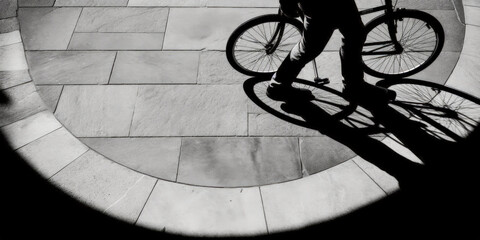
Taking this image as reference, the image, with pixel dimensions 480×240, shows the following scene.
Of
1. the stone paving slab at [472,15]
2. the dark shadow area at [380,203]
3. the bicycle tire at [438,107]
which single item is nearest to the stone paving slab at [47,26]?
the dark shadow area at [380,203]

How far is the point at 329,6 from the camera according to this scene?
2.35 m

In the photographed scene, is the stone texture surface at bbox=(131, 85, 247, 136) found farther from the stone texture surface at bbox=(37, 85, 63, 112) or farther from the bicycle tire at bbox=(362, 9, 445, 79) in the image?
the bicycle tire at bbox=(362, 9, 445, 79)

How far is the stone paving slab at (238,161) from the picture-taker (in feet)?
9.45

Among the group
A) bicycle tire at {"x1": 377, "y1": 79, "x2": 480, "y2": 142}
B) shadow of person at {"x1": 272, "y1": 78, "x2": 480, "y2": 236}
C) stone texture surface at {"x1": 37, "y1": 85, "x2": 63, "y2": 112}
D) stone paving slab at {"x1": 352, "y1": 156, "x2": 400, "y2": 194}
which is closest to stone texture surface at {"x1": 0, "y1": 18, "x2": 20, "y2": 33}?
stone texture surface at {"x1": 37, "y1": 85, "x2": 63, "y2": 112}

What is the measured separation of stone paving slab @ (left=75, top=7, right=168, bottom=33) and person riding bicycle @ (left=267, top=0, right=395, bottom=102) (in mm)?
1971

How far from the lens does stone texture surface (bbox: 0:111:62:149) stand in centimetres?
313

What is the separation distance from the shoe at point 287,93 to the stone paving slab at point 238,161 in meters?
0.51

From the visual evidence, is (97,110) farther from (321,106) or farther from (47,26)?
(321,106)

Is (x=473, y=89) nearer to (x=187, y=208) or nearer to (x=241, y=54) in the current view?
(x=241, y=54)

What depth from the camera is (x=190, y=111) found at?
3.35 meters

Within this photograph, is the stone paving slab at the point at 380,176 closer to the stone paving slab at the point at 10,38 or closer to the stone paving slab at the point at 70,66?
the stone paving slab at the point at 70,66

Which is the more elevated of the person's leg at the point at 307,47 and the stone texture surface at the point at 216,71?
the person's leg at the point at 307,47

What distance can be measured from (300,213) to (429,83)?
224cm

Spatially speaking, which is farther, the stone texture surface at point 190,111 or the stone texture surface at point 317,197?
the stone texture surface at point 190,111
